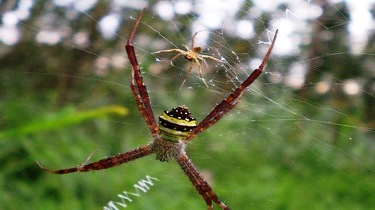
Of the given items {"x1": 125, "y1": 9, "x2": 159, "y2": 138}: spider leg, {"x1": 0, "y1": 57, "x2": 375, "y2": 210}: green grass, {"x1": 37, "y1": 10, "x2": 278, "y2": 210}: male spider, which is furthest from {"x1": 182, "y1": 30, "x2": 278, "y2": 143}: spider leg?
{"x1": 0, "y1": 57, "x2": 375, "y2": 210}: green grass

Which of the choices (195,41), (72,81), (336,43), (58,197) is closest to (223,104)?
(195,41)

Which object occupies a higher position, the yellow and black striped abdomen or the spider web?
the yellow and black striped abdomen

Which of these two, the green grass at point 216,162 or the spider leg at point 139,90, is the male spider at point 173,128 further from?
the green grass at point 216,162

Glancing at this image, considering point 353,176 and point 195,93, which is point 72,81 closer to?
point 195,93

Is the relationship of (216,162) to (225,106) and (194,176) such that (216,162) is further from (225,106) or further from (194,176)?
(225,106)

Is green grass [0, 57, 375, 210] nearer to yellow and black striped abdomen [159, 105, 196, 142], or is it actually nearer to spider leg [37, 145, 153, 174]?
spider leg [37, 145, 153, 174]

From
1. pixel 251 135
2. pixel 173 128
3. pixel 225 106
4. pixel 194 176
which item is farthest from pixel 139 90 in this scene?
pixel 251 135

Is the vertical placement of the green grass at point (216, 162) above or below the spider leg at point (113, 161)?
below

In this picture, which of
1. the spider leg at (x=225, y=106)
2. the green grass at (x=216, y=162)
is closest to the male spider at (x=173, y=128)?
the spider leg at (x=225, y=106)
